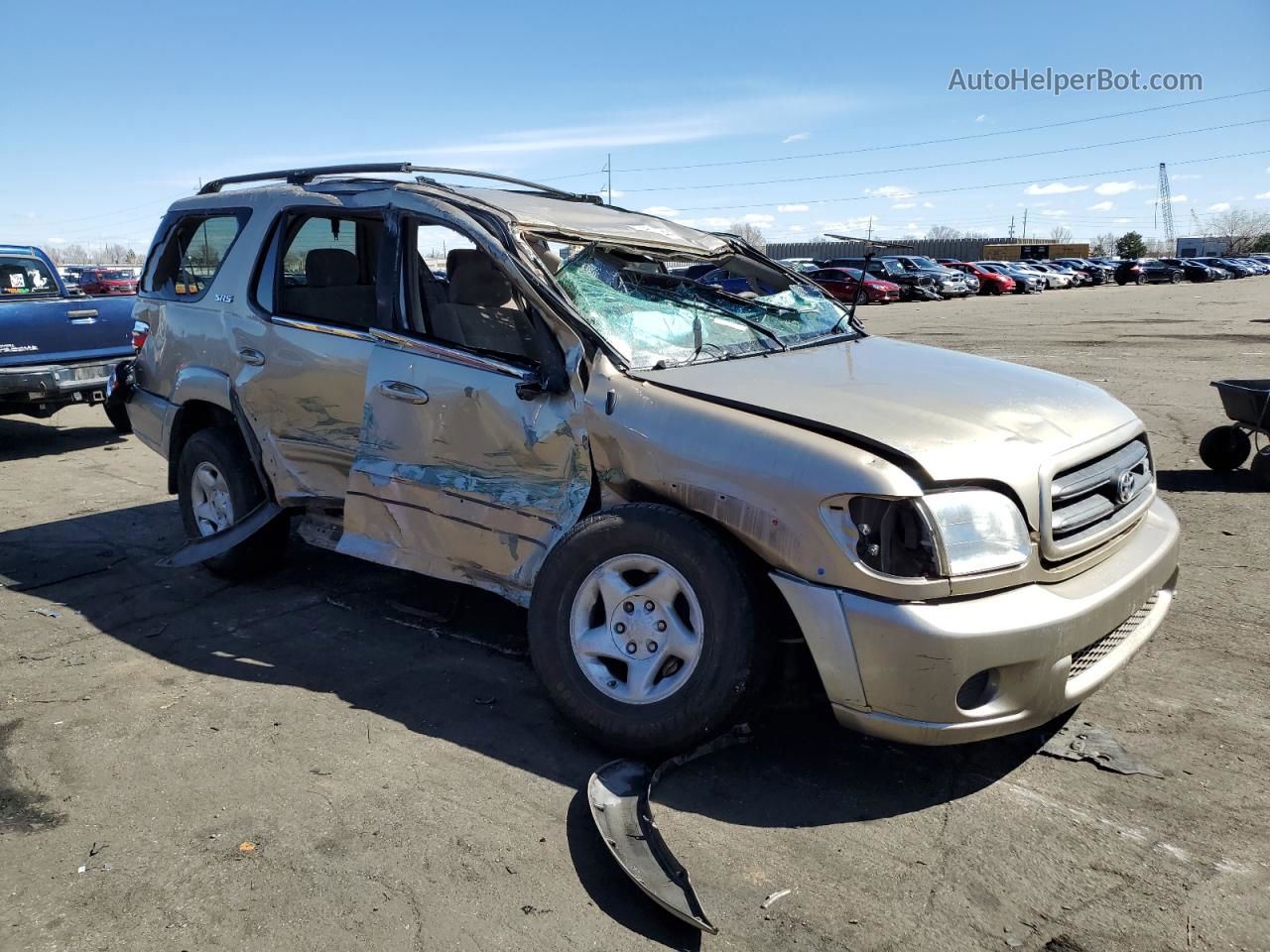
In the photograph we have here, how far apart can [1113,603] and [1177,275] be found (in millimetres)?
60514

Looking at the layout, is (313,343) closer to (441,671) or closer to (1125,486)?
(441,671)

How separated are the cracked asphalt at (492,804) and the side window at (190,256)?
5.66 ft

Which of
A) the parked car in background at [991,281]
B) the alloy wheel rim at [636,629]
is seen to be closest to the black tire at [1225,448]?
the alloy wheel rim at [636,629]

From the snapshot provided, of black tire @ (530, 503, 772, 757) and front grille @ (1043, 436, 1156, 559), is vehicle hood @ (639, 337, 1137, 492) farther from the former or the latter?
black tire @ (530, 503, 772, 757)

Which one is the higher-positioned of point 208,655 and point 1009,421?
point 1009,421

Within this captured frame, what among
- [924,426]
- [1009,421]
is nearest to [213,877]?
[924,426]

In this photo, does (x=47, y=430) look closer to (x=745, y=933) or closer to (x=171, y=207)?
(x=171, y=207)

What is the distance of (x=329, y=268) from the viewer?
513cm

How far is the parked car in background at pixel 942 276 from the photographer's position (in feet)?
131

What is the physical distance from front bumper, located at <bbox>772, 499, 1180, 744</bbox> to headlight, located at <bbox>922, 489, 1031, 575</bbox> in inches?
4.1

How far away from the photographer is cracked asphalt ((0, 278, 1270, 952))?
2650 millimetres

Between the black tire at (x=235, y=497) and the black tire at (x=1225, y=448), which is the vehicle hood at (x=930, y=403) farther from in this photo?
the black tire at (x=1225, y=448)

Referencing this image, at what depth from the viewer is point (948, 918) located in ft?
8.67

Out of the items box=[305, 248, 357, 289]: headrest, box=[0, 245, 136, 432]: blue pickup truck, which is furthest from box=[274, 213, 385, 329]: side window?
box=[0, 245, 136, 432]: blue pickup truck
